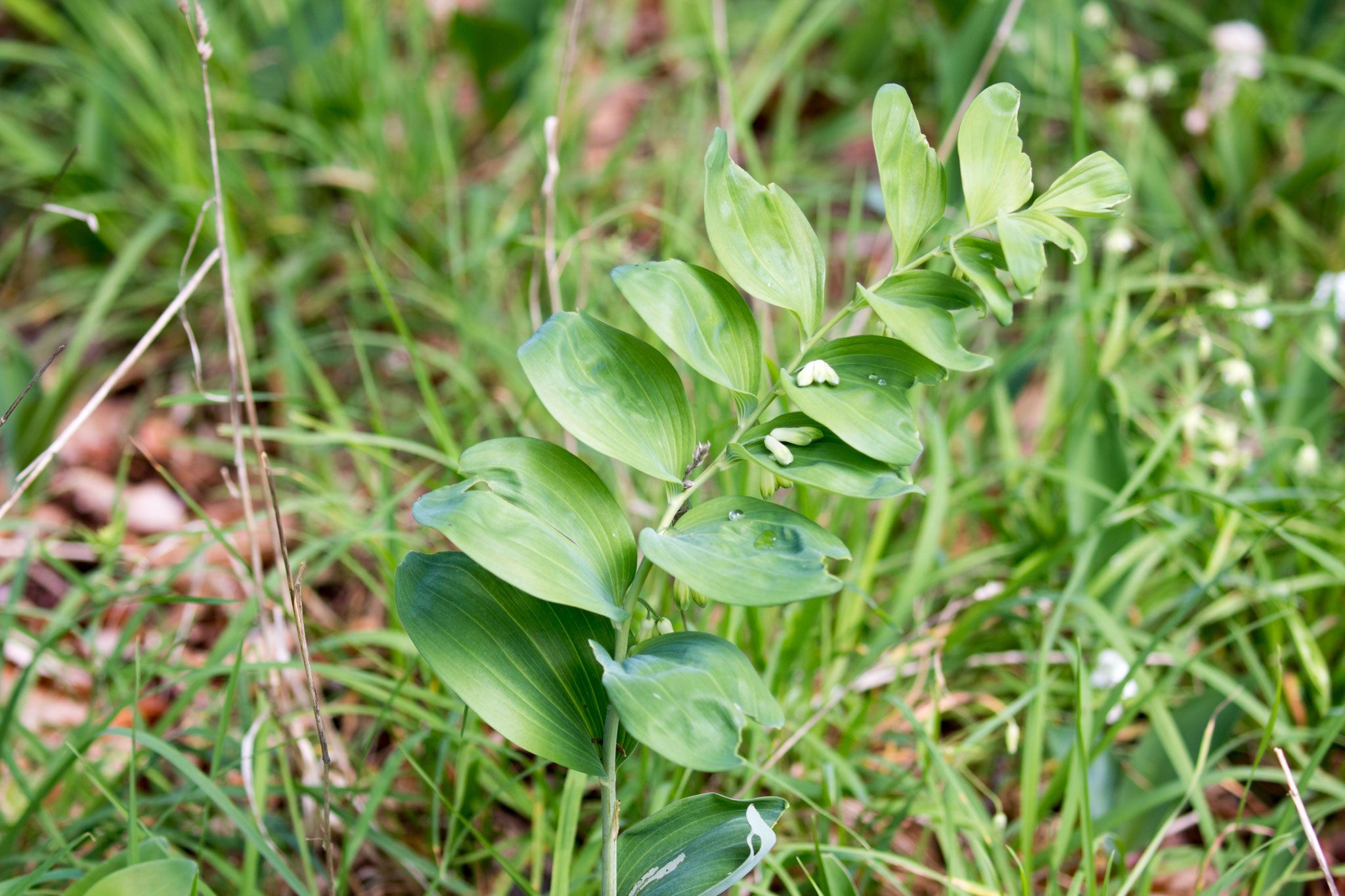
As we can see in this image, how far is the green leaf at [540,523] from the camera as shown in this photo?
517mm

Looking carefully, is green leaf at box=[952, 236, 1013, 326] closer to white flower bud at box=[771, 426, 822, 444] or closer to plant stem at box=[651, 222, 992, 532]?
plant stem at box=[651, 222, 992, 532]

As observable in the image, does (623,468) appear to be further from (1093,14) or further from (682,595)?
(1093,14)

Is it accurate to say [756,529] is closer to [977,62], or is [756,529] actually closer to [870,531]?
[870,531]

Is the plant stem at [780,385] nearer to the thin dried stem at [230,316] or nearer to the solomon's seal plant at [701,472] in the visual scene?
the solomon's seal plant at [701,472]

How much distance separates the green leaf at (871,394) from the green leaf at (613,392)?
9 centimetres

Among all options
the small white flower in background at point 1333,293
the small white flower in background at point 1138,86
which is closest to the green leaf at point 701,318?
the small white flower in background at point 1333,293

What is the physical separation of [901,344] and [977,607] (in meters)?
0.63

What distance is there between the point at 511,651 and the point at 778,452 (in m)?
0.23

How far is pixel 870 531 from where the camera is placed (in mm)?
1377

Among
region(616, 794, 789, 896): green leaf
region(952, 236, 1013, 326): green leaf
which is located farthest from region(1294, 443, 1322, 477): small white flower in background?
Result: region(616, 794, 789, 896): green leaf

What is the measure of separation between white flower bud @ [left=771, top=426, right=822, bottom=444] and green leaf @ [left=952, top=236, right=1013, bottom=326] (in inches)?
5.2

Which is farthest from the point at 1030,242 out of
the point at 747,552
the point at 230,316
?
the point at 230,316

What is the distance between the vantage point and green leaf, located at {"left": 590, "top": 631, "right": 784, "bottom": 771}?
0.50 metres

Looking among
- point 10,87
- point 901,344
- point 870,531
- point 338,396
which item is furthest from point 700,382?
point 10,87
